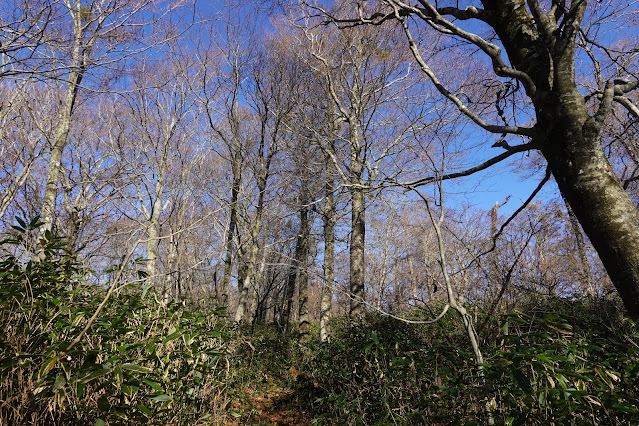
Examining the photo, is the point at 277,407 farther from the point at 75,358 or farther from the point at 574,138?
the point at 574,138

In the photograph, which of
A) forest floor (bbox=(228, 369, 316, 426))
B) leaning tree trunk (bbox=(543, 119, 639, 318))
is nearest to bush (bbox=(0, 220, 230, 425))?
forest floor (bbox=(228, 369, 316, 426))

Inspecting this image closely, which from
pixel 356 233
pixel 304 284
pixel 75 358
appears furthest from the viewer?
pixel 304 284

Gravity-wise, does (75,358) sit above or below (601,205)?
below

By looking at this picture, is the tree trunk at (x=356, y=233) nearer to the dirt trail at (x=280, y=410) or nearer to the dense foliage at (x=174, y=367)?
the dirt trail at (x=280, y=410)

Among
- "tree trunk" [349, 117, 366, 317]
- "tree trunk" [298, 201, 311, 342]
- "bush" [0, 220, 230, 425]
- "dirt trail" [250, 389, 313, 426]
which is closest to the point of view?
"bush" [0, 220, 230, 425]

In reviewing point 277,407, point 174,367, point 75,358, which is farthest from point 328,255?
point 75,358

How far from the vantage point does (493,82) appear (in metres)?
3.34

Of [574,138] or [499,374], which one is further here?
[574,138]

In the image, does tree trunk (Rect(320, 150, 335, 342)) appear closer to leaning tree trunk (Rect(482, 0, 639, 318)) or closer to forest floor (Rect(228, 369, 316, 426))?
forest floor (Rect(228, 369, 316, 426))

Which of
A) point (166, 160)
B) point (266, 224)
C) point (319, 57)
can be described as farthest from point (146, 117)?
point (319, 57)

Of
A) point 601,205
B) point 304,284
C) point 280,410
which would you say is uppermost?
point 304,284

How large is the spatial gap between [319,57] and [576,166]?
536 cm

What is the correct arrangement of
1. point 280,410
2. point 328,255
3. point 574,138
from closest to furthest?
point 574,138, point 280,410, point 328,255

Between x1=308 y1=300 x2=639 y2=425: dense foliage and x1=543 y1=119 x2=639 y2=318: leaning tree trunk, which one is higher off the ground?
x1=543 y1=119 x2=639 y2=318: leaning tree trunk
